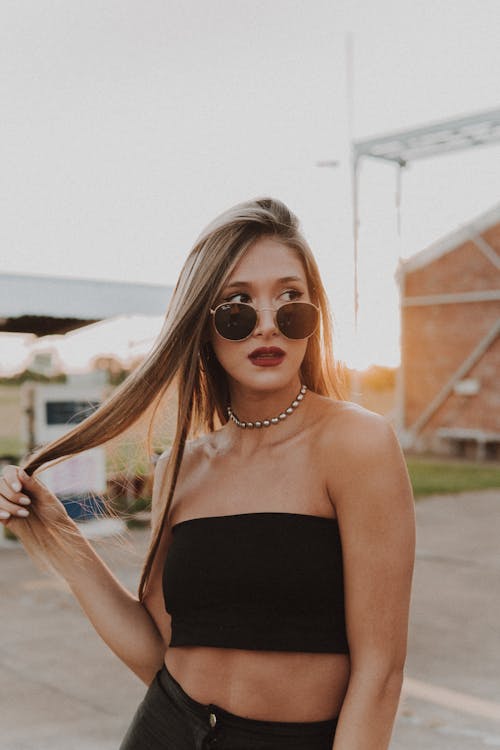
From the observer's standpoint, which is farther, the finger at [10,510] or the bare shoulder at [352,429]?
the finger at [10,510]

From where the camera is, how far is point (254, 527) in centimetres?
158

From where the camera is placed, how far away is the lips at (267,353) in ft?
5.59

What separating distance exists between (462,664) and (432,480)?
1125 cm

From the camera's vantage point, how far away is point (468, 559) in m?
8.66

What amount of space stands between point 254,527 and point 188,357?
1.33 feet

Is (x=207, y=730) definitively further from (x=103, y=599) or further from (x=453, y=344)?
(x=453, y=344)

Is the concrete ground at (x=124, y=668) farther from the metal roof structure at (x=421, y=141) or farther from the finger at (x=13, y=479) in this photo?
the metal roof structure at (x=421, y=141)

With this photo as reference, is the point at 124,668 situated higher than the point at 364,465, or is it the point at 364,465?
the point at 364,465

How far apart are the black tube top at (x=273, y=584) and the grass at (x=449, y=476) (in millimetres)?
12839

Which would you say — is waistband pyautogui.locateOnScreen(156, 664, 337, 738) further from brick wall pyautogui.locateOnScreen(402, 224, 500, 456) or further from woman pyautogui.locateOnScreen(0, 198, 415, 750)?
brick wall pyautogui.locateOnScreen(402, 224, 500, 456)

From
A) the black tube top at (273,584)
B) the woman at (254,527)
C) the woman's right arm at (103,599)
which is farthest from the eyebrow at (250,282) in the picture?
the woman's right arm at (103,599)

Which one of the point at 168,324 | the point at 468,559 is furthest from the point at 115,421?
the point at 468,559

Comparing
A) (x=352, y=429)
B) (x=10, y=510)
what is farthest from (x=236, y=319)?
(x=10, y=510)

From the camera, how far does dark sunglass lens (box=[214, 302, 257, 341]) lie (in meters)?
1.68
